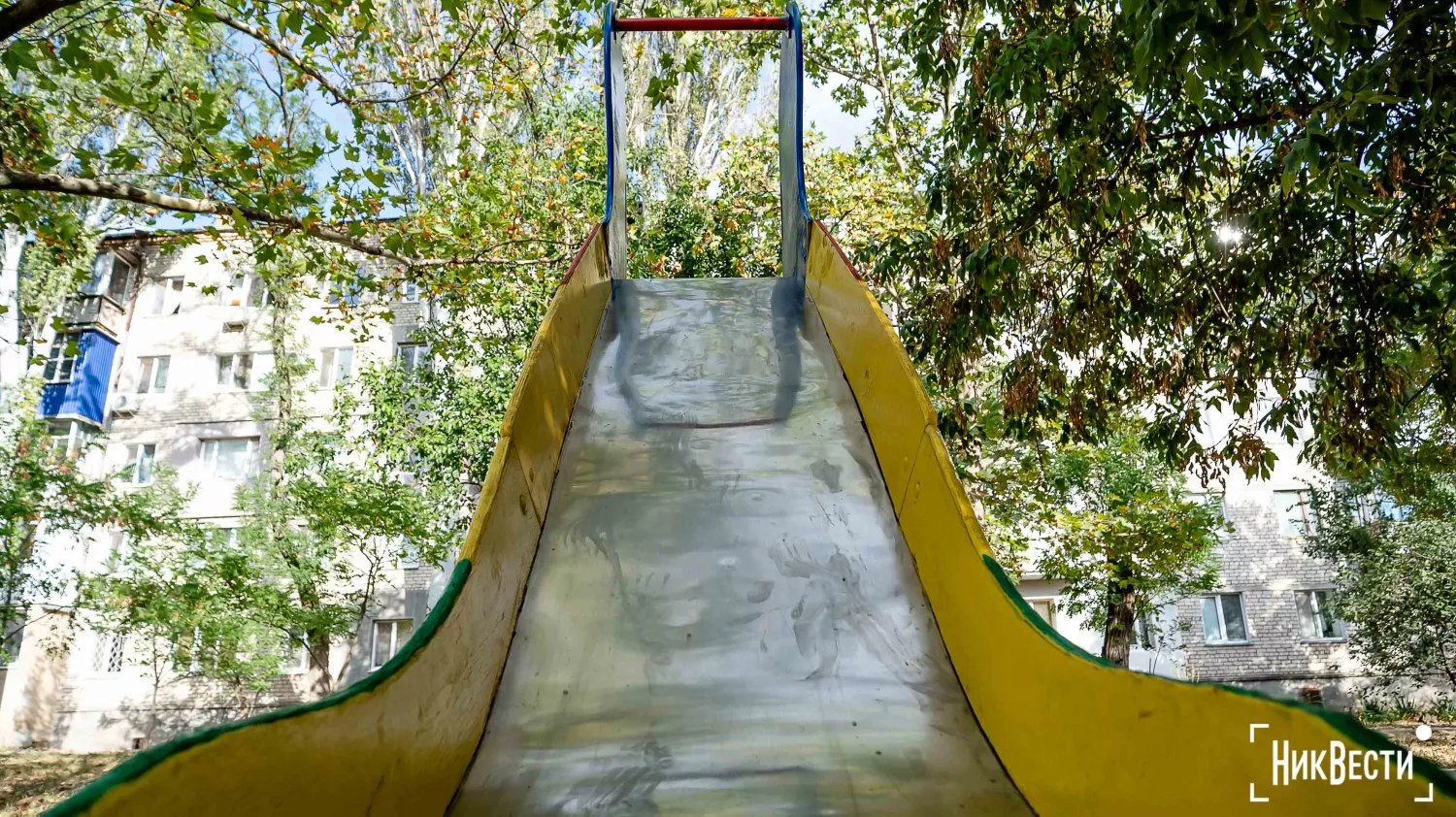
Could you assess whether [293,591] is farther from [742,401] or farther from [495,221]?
[742,401]

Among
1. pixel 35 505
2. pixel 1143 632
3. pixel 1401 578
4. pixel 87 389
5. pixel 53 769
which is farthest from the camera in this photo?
pixel 87 389

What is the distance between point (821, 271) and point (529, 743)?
11.1 feet

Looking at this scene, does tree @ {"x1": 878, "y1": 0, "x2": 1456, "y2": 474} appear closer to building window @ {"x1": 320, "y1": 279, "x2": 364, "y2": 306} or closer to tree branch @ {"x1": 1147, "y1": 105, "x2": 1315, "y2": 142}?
tree branch @ {"x1": 1147, "y1": 105, "x2": 1315, "y2": 142}

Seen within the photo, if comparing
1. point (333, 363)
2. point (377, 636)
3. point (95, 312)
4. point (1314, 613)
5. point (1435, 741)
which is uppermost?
point (95, 312)

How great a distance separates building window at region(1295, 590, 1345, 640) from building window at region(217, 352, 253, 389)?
2346cm

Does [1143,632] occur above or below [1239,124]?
below

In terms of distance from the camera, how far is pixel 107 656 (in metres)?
17.5

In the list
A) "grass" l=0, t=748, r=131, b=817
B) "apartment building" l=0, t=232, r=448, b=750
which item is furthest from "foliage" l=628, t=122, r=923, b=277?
"grass" l=0, t=748, r=131, b=817

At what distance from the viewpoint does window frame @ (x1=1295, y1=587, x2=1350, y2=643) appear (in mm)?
17875

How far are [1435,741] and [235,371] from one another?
2346cm

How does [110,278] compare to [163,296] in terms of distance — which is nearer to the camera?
[110,278]

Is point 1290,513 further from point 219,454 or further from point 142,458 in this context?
point 142,458

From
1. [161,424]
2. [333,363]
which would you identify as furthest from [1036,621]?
[161,424]

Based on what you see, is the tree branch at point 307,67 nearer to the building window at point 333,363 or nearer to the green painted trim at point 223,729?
the green painted trim at point 223,729
